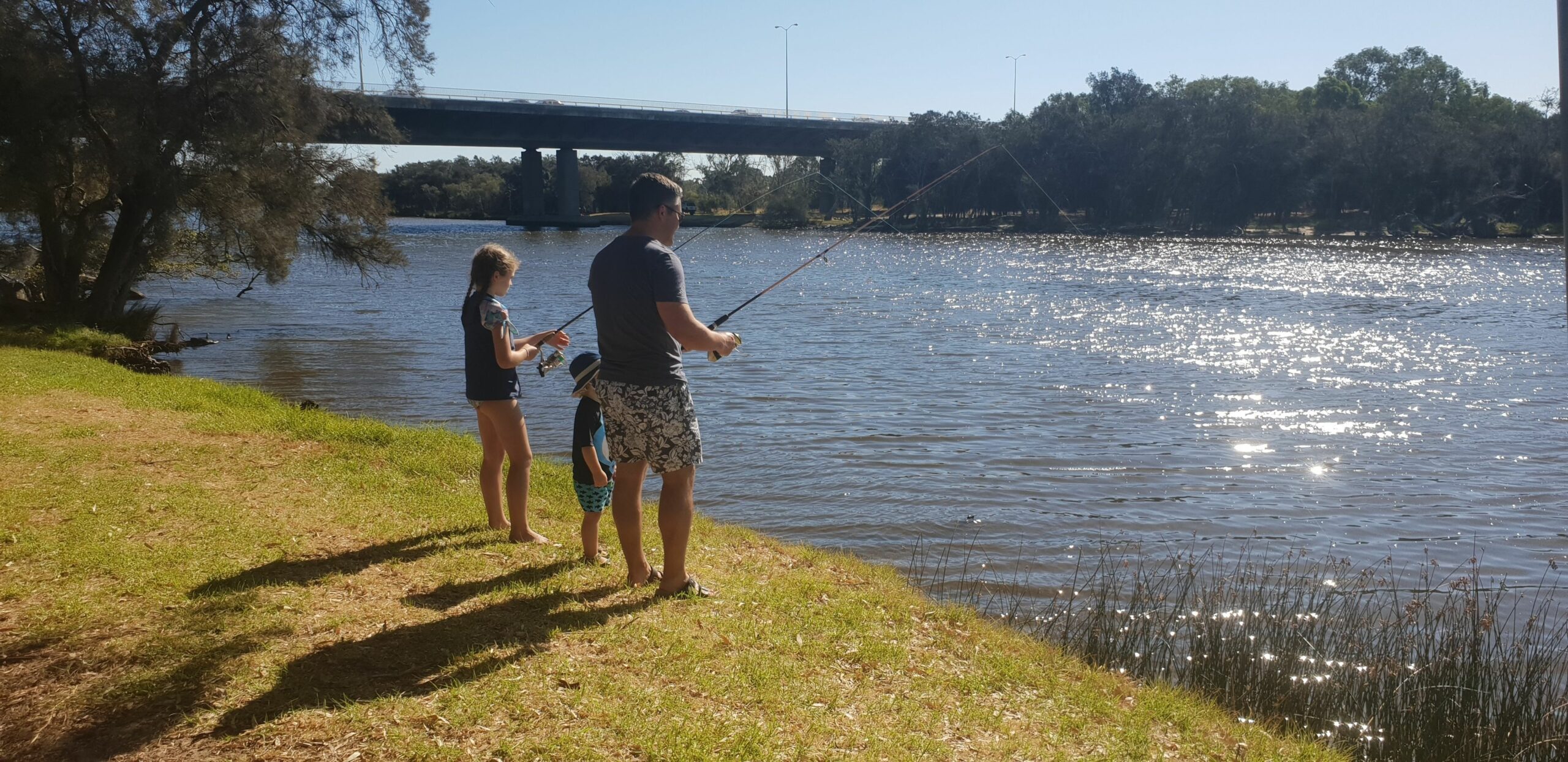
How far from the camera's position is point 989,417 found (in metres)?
15.1

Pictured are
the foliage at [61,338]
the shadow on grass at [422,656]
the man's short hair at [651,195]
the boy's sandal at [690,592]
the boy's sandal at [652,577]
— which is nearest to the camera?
the shadow on grass at [422,656]

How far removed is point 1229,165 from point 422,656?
225 ft

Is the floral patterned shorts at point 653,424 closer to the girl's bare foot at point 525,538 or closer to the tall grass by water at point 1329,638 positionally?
the girl's bare foot at point 525,538

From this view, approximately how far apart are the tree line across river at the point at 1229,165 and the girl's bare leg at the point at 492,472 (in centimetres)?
4128

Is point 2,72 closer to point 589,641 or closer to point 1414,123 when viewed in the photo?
point 589,641

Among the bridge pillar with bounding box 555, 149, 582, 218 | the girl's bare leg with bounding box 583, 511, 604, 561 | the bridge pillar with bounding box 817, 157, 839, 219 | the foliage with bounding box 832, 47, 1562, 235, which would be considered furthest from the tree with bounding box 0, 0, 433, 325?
the bridge pillar with bounding box 555, 149, 582, 218

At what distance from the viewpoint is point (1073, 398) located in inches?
663

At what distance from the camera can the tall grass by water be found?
19.6 ft

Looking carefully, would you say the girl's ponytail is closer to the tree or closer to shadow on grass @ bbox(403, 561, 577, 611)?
shadow on grass @ bbox(403, 561, 577, 611)

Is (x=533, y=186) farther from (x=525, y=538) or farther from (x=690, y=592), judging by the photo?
(x=690, y=592)

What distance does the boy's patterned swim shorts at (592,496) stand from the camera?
5.78m

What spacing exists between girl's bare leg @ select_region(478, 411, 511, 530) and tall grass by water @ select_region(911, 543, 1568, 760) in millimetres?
2950

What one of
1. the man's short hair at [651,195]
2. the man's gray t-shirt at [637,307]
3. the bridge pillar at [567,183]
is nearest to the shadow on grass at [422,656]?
the man's gray t-shirt at [637,307]

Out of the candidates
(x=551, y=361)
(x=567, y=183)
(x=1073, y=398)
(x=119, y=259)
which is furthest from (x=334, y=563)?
(x=567, y=183)
